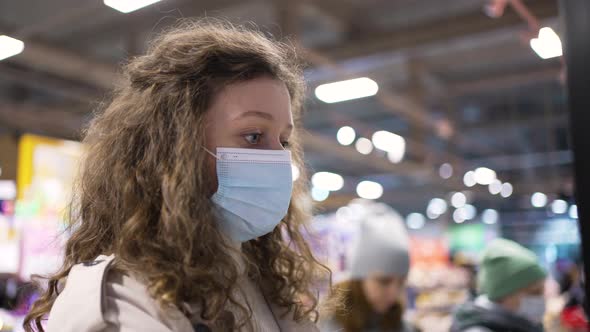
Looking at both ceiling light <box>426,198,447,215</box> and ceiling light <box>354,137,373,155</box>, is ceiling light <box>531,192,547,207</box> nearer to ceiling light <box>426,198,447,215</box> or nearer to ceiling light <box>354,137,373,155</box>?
ceiling light <box>426,198,447,215</box>

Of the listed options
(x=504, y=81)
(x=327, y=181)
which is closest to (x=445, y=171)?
A: (x=327, y=181)

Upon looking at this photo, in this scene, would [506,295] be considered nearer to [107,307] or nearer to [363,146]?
[107,307]

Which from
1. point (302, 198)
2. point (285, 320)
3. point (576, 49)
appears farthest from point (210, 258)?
point (576, 49)

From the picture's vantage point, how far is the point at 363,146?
14531mm

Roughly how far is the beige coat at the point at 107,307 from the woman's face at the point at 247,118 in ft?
1.09

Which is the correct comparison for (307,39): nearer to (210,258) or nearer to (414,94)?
(414,94)

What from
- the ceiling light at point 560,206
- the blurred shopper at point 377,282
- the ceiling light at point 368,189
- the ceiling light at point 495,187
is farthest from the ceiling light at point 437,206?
the blurred shopper at point 377,282

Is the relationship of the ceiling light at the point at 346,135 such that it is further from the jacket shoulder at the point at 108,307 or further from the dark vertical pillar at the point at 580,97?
the dark vertical pillar at the point at 580,97

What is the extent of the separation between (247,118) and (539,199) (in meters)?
20.0

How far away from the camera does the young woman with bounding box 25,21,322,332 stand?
1.24m

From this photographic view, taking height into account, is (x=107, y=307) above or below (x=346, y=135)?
below

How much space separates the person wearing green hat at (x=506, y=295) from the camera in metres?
3.41

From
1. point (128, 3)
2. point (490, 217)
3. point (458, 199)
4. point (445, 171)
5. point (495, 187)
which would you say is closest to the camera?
point (128, 3)

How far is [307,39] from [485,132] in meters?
7.40
